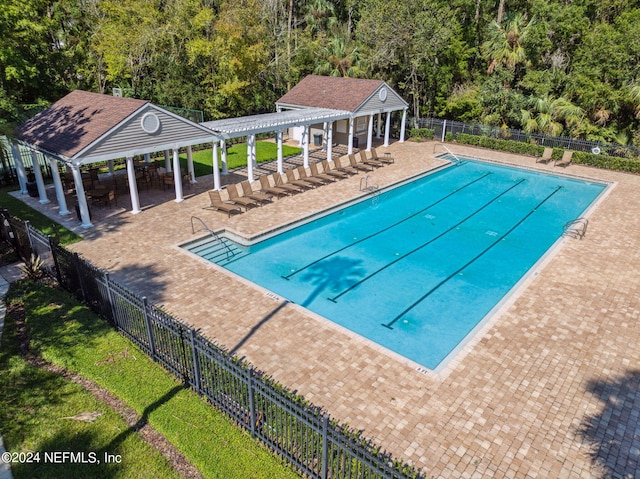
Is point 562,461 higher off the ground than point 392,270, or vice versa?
point 562,461

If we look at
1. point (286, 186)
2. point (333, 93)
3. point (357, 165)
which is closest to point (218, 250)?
point (286, 186)

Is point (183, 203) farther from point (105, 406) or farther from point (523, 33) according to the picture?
point (523, 33)

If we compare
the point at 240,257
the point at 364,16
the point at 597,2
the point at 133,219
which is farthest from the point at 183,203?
the point at 597,2

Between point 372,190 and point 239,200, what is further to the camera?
point 372,190

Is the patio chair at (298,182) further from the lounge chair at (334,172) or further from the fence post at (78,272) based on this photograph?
the fence post at (78,272)

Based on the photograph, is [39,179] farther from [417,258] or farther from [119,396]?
[417,258]

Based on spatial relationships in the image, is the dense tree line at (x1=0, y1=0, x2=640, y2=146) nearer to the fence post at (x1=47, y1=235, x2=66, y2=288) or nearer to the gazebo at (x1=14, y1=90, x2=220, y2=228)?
the gazebo at (x1=14, y1=90, x2=220, y2=228)
